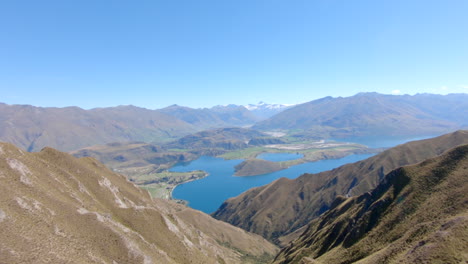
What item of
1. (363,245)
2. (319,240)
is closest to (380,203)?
(363,245)

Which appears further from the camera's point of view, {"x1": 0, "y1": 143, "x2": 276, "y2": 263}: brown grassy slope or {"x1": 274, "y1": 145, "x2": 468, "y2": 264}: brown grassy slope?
{"x1": 0, "y1": 143, "x2": 276, "y2": 263}: brown grassy slope

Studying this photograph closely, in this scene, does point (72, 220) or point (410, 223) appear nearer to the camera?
point (72, 220)

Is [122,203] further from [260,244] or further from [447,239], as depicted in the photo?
[260,244]

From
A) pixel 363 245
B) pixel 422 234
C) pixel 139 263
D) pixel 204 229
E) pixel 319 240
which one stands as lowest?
pixel 204 229

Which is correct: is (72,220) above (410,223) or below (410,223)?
above
